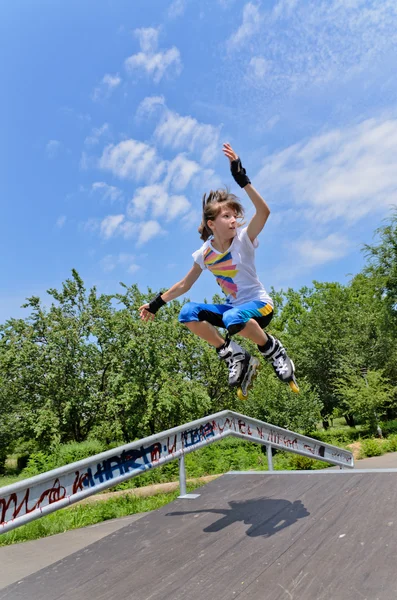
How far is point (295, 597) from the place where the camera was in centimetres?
222

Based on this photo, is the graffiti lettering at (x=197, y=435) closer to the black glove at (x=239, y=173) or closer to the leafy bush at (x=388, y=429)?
the black glove at (x=239, y=173)

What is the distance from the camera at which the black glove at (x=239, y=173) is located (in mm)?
3113

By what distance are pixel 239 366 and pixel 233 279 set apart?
2.22 ft

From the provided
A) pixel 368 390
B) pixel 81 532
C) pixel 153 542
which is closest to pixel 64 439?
pixel 368 390

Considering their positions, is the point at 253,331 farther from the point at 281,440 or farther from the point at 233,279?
the point at 281,440

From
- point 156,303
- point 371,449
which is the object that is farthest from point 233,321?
point 371,449

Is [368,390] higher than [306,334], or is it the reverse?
[306,334]

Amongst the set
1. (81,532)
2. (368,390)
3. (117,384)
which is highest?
(117,384)

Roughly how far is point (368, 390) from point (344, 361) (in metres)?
4.76

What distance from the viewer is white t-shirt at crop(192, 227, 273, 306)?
3371mm

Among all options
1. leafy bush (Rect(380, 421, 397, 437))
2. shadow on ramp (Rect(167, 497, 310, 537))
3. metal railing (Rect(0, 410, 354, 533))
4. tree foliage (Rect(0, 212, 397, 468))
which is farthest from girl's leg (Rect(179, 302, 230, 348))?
leafy bush (Rect(380, 421, 397, 437))

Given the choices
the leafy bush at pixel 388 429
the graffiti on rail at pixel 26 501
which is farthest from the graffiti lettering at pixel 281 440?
the leafy bush at pixel 388 429

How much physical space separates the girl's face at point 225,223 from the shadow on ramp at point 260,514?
214cm

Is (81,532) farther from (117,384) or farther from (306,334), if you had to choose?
(306,334)
